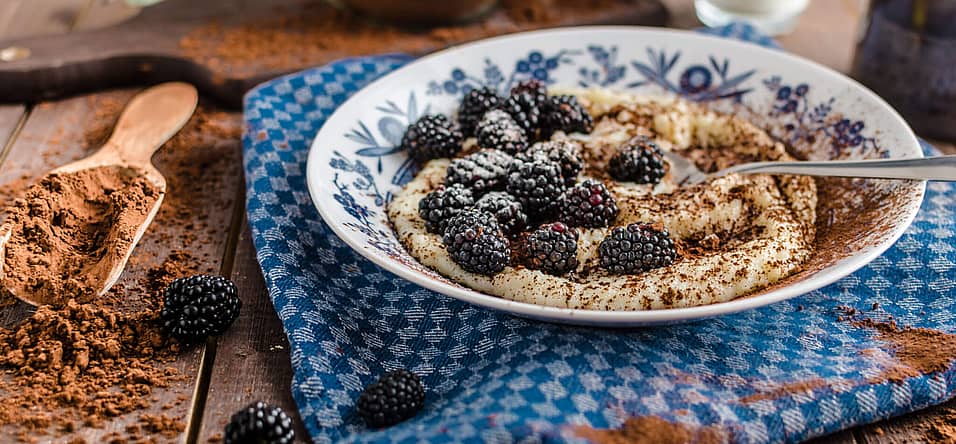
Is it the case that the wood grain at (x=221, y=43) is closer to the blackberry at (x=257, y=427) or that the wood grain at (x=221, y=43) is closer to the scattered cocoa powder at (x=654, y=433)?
A: the blackberry at (x=257, y=427)

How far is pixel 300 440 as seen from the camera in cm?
173

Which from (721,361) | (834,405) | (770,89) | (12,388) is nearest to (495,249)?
(721,361)

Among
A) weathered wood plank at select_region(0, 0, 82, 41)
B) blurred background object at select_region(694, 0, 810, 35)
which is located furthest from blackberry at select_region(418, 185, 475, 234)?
weathered wood plank at select_region(0, 0, 82, 41)

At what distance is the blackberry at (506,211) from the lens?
209 centimetres

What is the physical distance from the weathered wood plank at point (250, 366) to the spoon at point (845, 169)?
1198 millimetres

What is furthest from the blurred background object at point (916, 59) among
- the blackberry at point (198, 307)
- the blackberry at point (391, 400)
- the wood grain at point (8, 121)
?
the wood grain at point (8, 121)

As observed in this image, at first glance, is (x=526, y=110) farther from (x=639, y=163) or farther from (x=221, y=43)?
(x=221, y=43)

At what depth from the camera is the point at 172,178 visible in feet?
8.70

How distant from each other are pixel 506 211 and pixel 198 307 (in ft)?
2.49

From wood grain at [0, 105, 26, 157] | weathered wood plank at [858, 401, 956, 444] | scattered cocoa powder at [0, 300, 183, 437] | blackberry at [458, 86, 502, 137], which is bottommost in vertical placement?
scattered cocoa powder at [0, 300, 183, 437]

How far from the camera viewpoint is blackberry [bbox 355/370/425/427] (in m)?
1.71

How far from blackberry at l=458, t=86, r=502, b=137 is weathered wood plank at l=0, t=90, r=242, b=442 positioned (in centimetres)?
74

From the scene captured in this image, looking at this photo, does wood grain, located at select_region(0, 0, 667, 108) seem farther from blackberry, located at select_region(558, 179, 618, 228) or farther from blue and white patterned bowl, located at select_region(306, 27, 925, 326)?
blackberry, located at select_region(558, 179, 618, 228)

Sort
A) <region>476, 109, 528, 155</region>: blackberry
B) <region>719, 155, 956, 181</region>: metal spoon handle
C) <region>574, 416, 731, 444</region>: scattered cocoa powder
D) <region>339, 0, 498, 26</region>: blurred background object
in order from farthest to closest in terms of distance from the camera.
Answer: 1. <region>339, 0, 498, 26</region>: blurred background object
2. <region>476, 109, 528, 155</region>: blackberry
3. <region>719, 155, 956, 181</region>: metal spoon handle
4. <region>574, 416, 731, 444</region>: scattered cocoa powder
